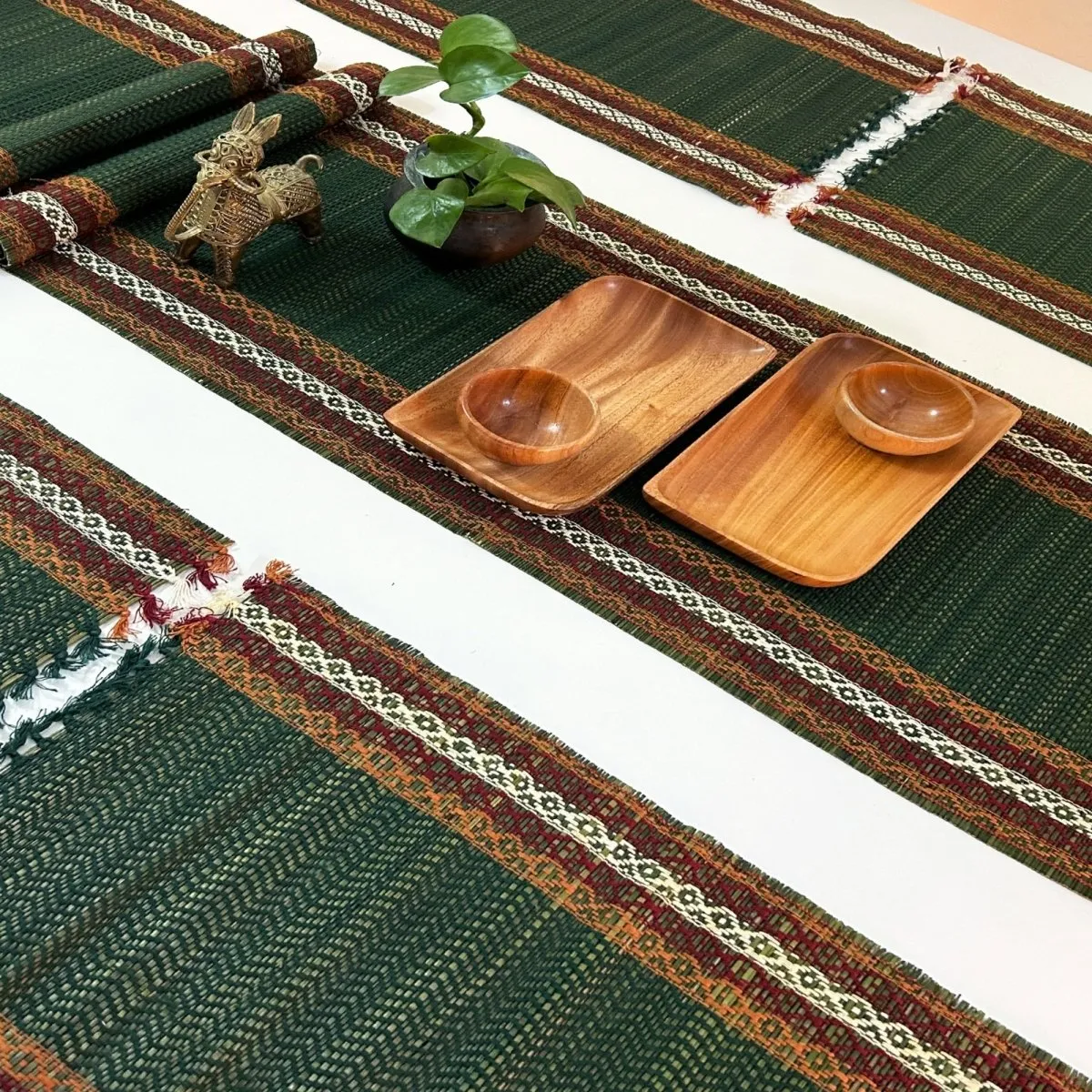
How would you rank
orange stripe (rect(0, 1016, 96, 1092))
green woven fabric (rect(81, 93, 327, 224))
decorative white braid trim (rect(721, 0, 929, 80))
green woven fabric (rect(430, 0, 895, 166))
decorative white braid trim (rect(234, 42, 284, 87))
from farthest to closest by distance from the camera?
decorative white braid trim (rect(721, 0, 929, 80)), green woven fabric (rect(430, 0, 895, 166)), decorative white braid trim (rect(234, 42, 284, 87)), green woven fabric (rect(81, 93, 327, 224)), orange stripe (rect(0, 1016, 96, 1092))

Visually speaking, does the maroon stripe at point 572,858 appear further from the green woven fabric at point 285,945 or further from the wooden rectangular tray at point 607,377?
the wooden rectangular tray at point 607,377

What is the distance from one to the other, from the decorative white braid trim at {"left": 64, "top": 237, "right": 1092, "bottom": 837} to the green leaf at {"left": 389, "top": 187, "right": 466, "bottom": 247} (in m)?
0.16

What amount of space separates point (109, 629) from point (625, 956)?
408 mm

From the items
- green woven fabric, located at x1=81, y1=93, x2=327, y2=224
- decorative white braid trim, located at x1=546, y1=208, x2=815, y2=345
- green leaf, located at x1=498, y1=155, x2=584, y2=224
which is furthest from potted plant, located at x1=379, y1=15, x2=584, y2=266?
green woven fabric, located at x1=81, y1=93, x2=327, y2=224

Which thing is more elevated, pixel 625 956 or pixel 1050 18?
pixel 625 956

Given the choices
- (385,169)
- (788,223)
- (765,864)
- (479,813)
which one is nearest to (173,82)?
(385,169)

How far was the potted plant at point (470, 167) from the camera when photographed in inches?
44.9

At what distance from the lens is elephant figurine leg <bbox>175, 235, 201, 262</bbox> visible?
3.87ft

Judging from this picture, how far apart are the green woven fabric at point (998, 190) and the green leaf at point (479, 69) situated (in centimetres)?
51

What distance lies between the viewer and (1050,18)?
2.52m

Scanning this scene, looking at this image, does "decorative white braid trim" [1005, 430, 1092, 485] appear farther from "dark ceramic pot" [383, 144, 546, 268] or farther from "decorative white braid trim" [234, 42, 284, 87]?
"decorative white braid trim" [234, 42, 284, 87]

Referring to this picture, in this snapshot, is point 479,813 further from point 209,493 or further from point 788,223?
point 788,223

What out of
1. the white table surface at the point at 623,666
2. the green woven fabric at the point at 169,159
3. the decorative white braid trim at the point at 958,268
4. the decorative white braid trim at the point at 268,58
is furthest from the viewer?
the decorative white braid trim at the point at 268,58

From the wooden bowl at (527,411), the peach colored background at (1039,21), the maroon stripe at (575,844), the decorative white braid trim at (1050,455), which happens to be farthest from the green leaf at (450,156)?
the peach colored background at (1039,21)
